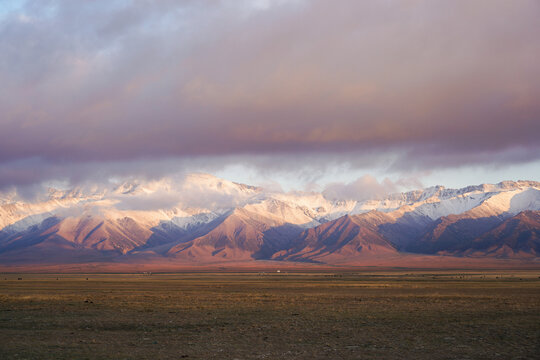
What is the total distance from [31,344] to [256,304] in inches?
1114

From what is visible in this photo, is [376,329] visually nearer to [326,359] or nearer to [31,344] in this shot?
[326,359]

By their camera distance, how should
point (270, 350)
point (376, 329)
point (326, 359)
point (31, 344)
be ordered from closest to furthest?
point (326, 359) → point (270, 350) → point (31, 344) → point (376, 329)

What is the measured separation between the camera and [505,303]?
55188 millimetres

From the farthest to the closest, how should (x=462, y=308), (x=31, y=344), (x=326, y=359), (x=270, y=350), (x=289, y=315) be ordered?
(x=462, y=308)
(x=289, y=315)
(x=31, y=344)
(x=270, y=350)
(x=326, y=359)

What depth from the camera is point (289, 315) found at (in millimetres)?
45031

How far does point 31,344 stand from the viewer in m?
30.7

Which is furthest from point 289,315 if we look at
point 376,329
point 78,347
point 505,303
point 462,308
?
point 505,303

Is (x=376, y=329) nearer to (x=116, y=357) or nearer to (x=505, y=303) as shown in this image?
(x=116, y=357)

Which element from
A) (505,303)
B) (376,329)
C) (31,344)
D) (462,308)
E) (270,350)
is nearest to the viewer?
(270,350)

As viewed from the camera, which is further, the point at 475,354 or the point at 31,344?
the point at 31,344

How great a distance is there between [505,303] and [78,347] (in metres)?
41.5

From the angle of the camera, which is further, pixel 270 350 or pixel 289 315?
pixel 289 315

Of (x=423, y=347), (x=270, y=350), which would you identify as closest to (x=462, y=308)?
(x=423, y=347)

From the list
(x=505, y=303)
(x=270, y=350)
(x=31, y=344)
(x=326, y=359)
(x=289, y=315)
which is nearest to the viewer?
(x=326, y=359)
